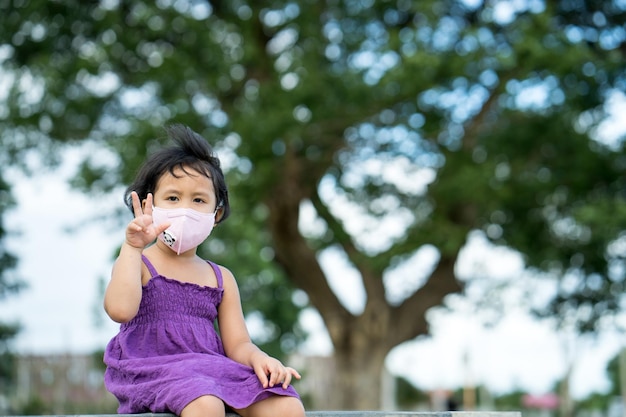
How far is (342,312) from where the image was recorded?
1683 cm

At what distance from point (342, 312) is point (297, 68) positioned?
4.84m

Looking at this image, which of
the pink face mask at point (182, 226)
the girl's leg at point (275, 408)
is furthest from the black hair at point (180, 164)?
the girl's leg at point (275, 408)

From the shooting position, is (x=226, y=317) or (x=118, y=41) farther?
(x=118, y=41)

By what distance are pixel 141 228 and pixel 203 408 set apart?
1.82 feet

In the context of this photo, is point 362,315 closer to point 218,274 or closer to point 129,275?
point 218,274

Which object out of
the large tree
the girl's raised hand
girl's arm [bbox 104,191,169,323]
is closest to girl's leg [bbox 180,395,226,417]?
girl's arm [bbox 104,191,169,323]

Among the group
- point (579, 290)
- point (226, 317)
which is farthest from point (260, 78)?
point (226, 317)

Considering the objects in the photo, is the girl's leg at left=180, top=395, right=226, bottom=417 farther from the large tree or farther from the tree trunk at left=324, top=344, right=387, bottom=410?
Answer: the tree trunk at left=324, top=344, right=387, bottom=410

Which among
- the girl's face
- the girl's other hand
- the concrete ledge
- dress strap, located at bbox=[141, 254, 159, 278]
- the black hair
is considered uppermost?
the black hair

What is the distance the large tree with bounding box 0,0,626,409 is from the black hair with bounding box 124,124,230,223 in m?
9.49

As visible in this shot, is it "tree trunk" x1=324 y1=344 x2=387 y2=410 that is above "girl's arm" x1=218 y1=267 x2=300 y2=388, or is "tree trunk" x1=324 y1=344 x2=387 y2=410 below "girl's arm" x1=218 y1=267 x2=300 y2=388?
above

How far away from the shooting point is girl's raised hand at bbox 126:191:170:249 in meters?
2.90

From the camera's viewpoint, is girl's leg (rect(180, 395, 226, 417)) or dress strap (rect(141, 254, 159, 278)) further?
dress strap (rect(141, 254, 159, 278))

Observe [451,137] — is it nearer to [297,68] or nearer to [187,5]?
[297,68]
